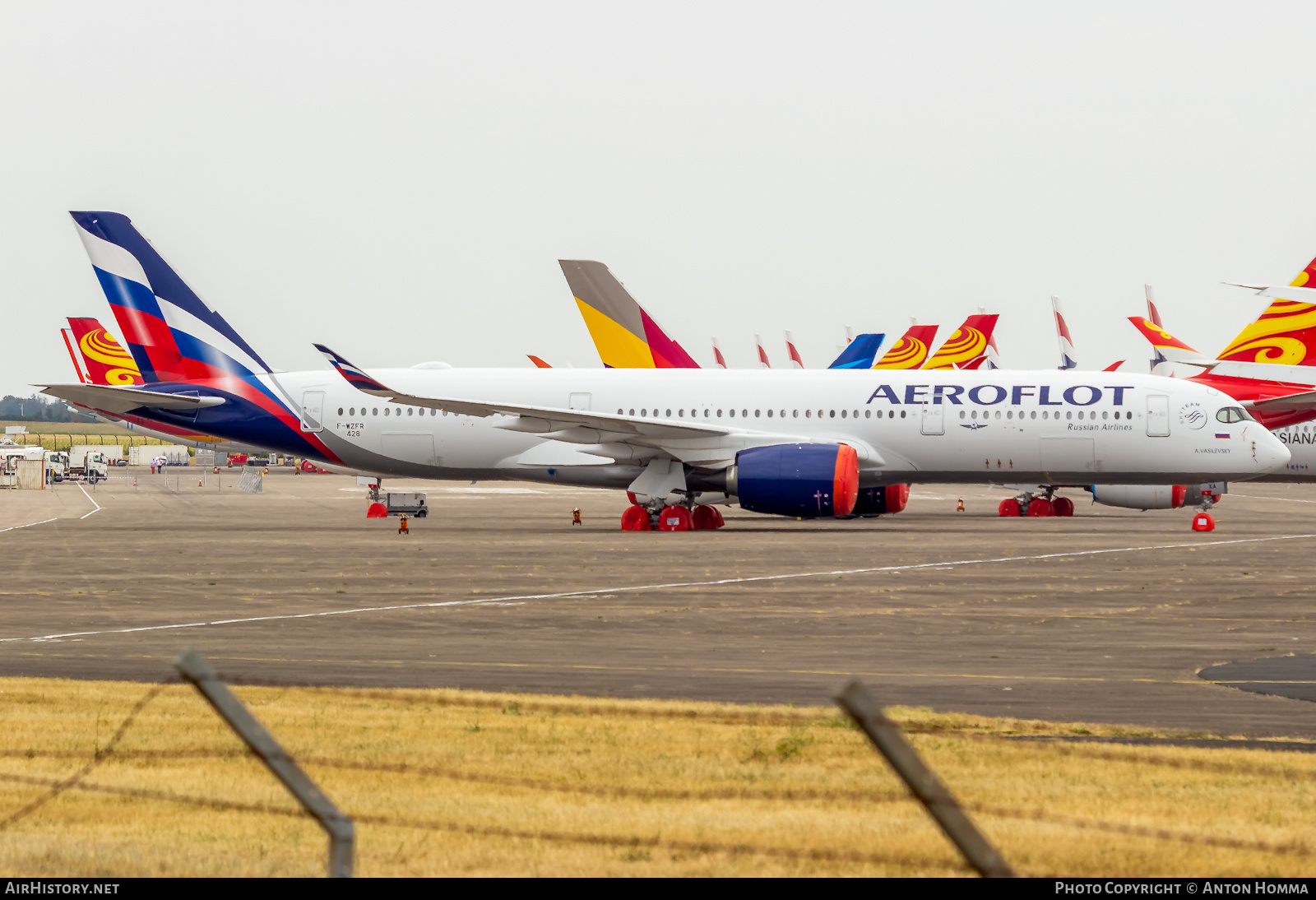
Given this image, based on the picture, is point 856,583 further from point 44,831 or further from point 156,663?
point 44,831

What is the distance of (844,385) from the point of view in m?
42.8

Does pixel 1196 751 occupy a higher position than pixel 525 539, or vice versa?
pixel 1196 751

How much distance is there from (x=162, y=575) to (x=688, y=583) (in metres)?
9.51

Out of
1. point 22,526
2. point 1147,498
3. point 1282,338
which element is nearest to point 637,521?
point 22,526

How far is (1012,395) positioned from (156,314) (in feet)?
80.8

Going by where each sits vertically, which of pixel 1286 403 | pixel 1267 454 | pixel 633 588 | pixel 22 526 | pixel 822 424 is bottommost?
pixel 22 526

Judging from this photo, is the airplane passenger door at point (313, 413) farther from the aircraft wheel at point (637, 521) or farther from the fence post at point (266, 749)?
the fence post at point (266, 749)

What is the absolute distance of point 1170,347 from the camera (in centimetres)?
6191

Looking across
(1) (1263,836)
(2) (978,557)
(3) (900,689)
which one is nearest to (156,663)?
(3) (900,689)

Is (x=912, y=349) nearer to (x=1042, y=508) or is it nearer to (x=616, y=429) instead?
(x=1042, y=508)
